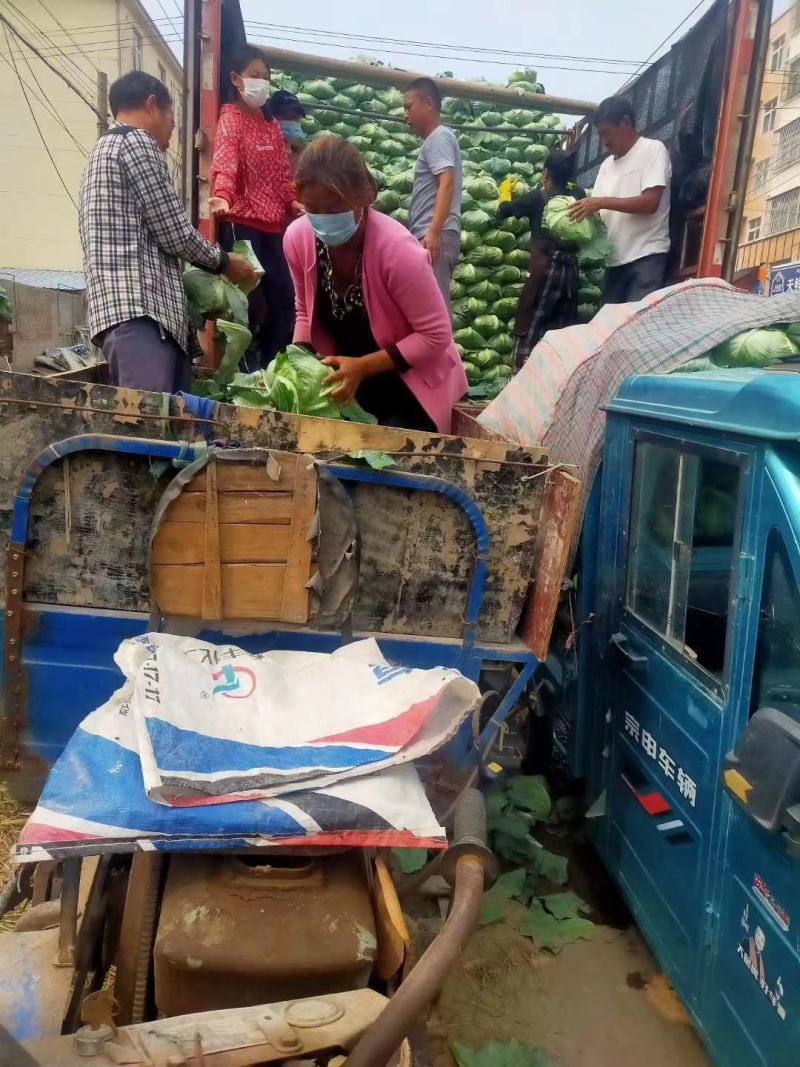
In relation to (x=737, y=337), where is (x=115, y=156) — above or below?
above

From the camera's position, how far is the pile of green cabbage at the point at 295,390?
2709 mm

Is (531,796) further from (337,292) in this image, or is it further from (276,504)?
(337,292)

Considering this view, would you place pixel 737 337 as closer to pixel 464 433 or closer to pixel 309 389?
pixel 464 433

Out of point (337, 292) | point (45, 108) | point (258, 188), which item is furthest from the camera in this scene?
point (45, 108)

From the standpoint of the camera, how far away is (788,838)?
1.65 metres

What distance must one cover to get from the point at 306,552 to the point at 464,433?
1.53m

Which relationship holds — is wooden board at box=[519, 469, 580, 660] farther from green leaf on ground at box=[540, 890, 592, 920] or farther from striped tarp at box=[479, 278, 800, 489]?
green leaf on ground at box=[540, 890, 592, 920]

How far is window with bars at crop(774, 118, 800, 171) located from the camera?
85.8 feet

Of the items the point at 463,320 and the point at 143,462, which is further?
the point at 463,320

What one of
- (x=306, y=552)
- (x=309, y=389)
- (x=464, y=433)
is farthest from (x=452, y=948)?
(x=464, y=433)

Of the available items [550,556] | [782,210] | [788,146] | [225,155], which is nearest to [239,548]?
[550,556]

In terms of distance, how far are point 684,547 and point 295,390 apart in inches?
54.0

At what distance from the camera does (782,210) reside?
25125 millimetres

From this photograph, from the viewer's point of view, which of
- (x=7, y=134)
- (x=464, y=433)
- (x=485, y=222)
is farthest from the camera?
(x=7, y=134)
